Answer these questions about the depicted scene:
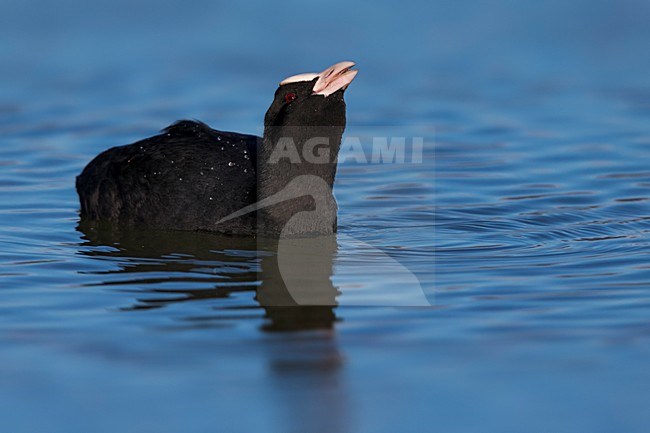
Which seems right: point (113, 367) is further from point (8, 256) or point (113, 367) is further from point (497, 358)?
point (8, 256)

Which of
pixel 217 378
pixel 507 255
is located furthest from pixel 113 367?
pixel 507 255

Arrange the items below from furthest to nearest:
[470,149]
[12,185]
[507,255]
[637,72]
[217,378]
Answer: [637,72], [470,149], [12,185], [507,255], [217,378]

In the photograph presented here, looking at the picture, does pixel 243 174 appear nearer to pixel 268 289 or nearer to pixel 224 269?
pixel 224 269

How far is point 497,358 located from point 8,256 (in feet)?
10.9

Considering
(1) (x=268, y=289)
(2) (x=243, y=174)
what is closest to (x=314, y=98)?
(2) (x=243, y=174)

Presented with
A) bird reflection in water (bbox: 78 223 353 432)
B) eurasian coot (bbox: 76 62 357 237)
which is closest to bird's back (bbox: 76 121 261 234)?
eurasian coot (bbox: 76 62 357 237)

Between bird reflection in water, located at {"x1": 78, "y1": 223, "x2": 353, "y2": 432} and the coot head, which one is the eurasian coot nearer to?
the coot head

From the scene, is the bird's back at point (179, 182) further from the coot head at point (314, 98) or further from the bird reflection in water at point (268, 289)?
the coot head at point (314, 98)

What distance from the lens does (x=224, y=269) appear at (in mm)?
6977

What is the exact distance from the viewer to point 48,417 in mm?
4707

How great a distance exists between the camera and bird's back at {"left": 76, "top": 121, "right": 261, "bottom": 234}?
7.79m

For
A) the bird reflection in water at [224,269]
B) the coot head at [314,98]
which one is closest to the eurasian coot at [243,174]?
the coot head at [314,98]

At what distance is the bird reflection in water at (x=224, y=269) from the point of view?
6164 millimetres

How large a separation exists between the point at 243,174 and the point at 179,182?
16.9 inches
